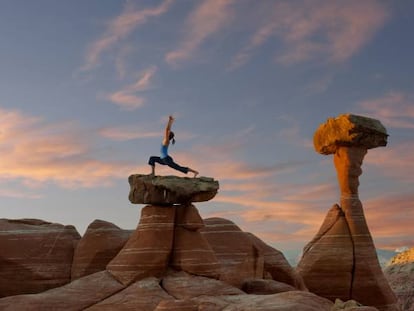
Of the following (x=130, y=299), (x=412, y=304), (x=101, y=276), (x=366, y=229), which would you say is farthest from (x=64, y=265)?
(x=412, y=304)

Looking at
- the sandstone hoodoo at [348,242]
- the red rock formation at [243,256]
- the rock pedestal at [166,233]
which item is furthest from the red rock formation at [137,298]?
the sandstone hoodoo at [348,242]

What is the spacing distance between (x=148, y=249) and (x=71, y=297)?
4483 mm

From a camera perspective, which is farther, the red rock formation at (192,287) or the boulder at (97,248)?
the boulder at (97,248)

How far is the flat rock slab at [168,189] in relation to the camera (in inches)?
1270

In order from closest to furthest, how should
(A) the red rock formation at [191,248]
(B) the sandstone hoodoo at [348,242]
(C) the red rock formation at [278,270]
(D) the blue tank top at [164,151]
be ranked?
(A) the red rock formation at [191,248] < (D) the blue tank top at [164,151] < (C) the red rock formation at [278,270] < (B) the sandstone hoodoo at [348,242]

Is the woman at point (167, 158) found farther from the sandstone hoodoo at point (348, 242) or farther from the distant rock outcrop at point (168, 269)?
the sandstone hoodoo at point (348, 242)

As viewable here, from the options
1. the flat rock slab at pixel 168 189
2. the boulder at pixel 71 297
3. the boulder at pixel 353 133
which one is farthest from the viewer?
the boulder at pixel 353 133

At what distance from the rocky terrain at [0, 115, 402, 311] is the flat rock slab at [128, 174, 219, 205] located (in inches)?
2.1

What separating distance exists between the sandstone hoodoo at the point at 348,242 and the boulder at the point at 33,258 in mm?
16483

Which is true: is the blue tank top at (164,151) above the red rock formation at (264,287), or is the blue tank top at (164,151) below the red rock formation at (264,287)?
above

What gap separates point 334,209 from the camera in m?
44.4

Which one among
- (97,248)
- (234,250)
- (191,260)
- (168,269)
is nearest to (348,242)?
(234,250)

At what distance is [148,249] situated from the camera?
31703mm

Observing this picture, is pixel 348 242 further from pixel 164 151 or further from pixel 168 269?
pixel 164 151
